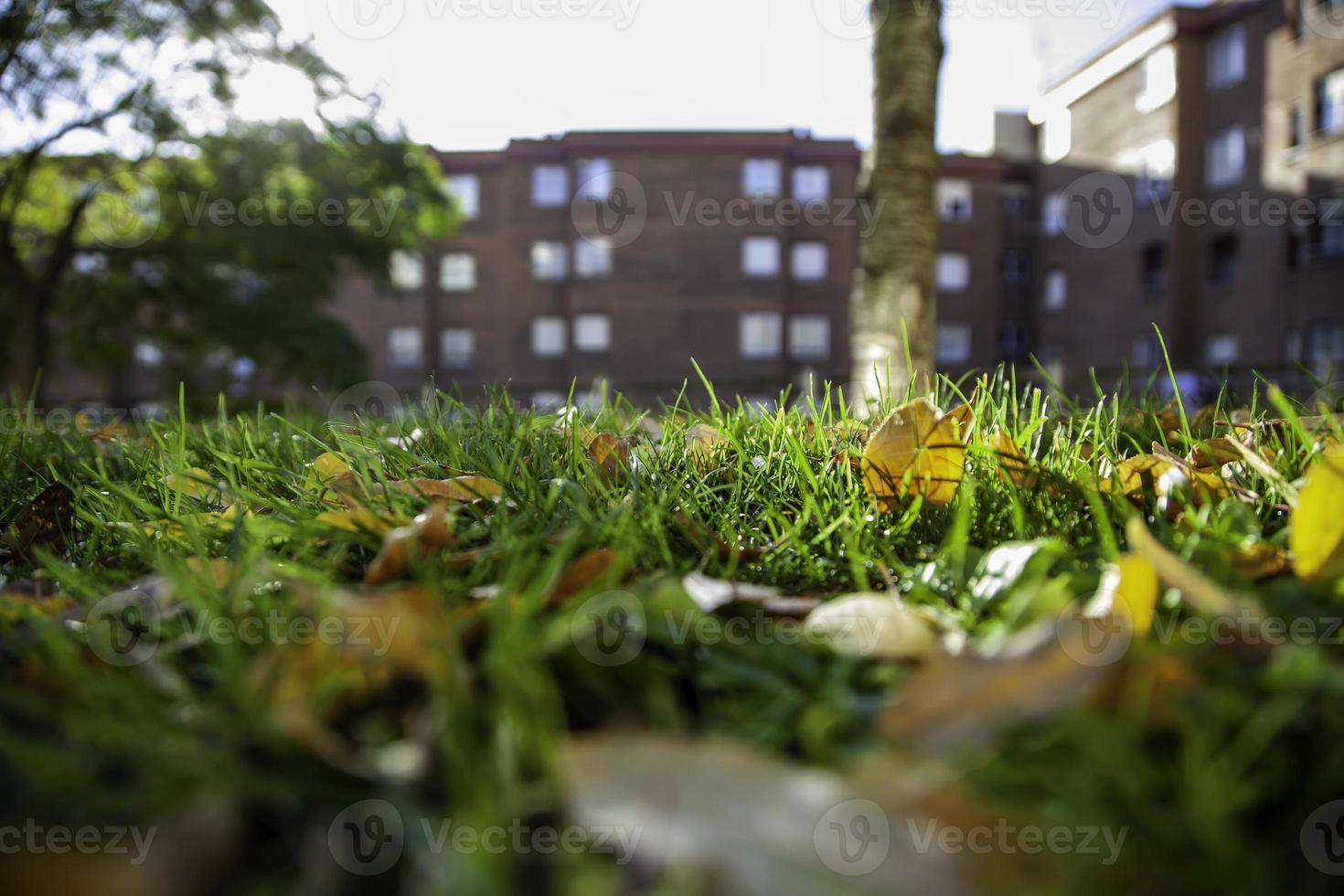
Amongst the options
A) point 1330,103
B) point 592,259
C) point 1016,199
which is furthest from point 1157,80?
point 592,259

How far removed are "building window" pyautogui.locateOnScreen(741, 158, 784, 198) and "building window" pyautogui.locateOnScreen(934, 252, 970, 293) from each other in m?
8.42

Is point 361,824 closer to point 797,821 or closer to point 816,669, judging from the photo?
point 797,821

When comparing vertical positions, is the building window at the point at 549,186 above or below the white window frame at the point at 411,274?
above

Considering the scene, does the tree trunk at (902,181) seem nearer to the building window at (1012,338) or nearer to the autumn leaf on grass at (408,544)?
the autumn leaf on grass at (408,544)

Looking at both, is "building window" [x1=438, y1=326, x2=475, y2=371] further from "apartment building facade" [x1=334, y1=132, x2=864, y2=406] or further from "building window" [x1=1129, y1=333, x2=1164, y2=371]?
"building window" [x1=1129, y1=333, x2=1164, y2=371]

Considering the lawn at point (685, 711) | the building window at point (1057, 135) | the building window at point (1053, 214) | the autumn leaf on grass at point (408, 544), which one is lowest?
the lawn at point (685, 711)

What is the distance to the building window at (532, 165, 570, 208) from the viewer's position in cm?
3778

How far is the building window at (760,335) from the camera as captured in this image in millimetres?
37344

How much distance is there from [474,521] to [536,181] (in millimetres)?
39075

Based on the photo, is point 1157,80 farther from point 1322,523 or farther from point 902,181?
point 1322,523


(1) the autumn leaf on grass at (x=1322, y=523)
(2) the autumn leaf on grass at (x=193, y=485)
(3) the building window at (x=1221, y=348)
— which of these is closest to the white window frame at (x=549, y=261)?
(3) the building window at (x=1221, y=348)

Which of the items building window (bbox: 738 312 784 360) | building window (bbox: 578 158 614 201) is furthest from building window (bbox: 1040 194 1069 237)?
building window (bbox: 578 158 614 201)

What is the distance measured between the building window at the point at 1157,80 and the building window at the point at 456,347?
2825cm

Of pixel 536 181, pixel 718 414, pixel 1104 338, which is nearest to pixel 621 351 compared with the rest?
pixel 536 181
